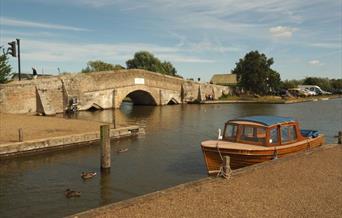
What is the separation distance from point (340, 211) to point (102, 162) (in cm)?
1005

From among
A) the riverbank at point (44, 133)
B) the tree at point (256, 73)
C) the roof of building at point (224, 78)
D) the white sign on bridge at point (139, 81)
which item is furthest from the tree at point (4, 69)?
the roof of building at point (224, 78)

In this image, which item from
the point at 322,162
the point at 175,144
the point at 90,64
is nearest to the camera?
the point at 322,162

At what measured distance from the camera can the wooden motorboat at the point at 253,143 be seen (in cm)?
1484

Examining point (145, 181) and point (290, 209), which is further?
point (145, 181)

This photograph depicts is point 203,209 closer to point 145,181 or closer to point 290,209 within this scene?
point 290,209

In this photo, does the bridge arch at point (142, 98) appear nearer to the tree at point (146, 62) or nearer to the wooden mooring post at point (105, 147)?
the tree at point (146, 62)

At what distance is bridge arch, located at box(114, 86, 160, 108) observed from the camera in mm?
49109

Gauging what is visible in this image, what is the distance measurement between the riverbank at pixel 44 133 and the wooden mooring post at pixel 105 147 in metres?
4.65

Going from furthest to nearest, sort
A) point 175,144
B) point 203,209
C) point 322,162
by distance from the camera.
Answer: point 175,144, point 322,162, point 203,209

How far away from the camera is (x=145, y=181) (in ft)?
49.0

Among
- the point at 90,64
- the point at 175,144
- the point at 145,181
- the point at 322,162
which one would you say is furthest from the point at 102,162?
the point at 90,64

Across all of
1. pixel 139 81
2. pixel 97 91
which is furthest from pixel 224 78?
pixel 97 91

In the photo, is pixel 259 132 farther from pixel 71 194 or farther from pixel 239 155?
pixel 71 194

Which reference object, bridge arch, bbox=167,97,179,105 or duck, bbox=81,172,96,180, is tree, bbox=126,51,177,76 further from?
duck, bbox=81,172,96,180
